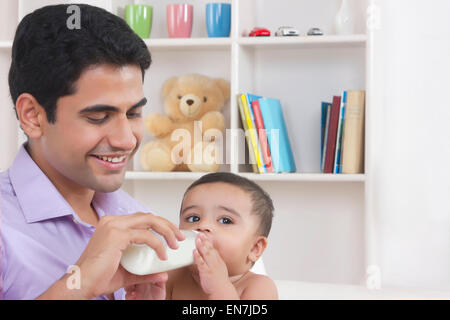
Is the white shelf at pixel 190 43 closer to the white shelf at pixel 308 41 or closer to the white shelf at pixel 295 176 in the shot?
the white shelf at pixel 308 41

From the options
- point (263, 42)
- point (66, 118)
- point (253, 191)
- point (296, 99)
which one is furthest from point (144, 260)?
point (296, 99)

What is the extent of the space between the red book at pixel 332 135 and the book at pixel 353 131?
0.03 meters

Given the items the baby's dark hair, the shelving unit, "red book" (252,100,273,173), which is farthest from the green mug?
the baby's dark hair

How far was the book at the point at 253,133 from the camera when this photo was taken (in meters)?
1.52

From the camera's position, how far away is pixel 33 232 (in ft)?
1.91

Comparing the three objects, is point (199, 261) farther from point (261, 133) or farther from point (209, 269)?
point (261, 133)

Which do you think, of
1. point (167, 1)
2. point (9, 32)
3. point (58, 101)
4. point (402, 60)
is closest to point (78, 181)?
point (58, 101)

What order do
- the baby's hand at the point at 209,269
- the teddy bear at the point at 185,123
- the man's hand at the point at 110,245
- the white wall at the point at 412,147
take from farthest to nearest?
the teddy bear at the point at 185,123 → the white wall at the point at 412,147 → the baby's hand at the point at 209,269 → the man's hand at the point at 110,245

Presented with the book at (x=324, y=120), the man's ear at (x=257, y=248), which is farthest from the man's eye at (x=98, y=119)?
the book at (x=324, y=120)

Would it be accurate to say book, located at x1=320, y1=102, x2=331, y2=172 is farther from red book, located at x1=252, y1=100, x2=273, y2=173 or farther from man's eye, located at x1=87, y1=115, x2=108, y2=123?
man's eye, located at x1=87, y1=115, x2=108, y2=123

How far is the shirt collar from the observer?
1.90ft

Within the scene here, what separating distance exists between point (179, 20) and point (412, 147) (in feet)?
2.30

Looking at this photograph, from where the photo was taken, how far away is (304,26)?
5.57ft

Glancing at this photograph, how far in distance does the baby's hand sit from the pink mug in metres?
1.17
